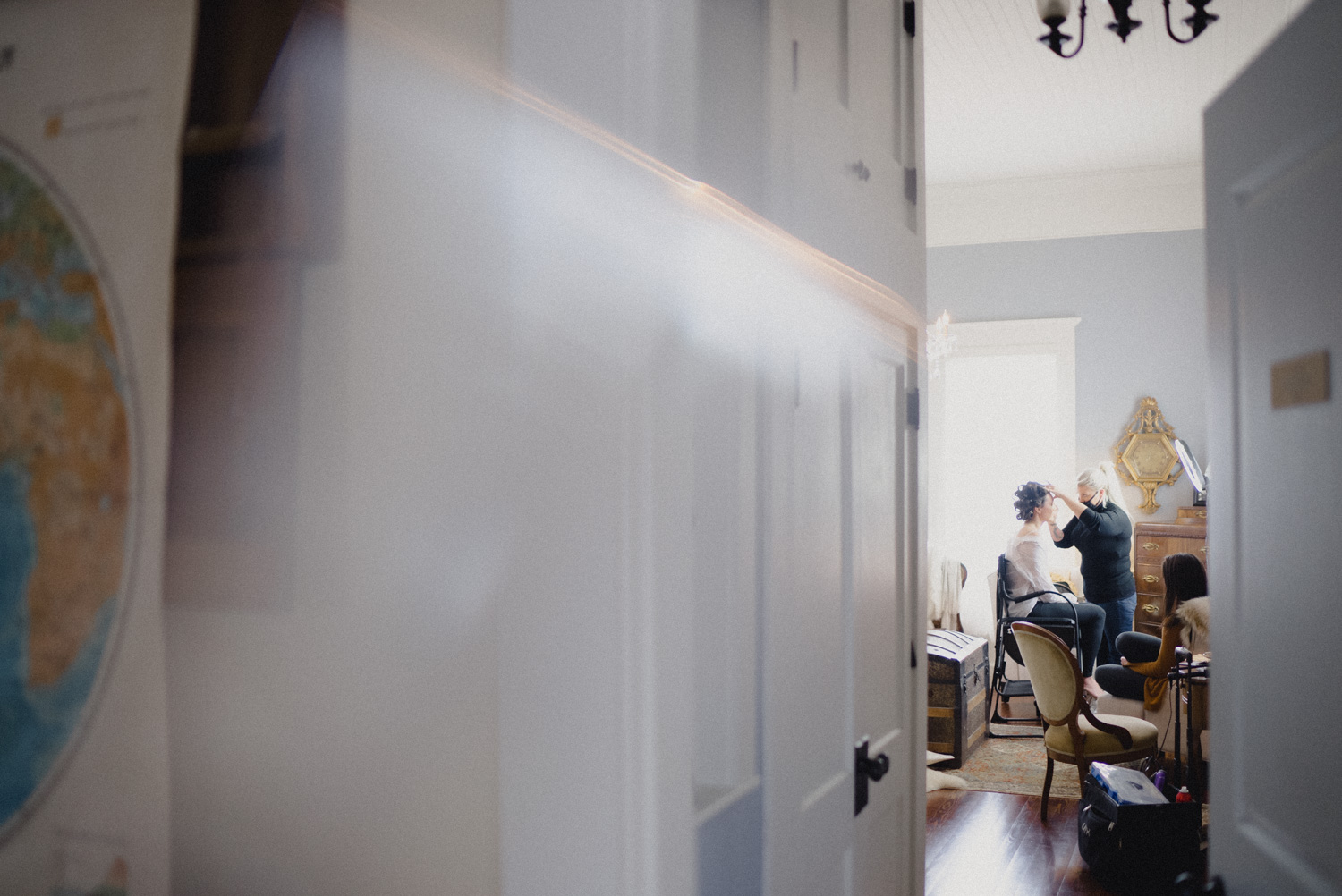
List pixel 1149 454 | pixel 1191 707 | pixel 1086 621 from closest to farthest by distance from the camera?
pixel 1191 707
pixel 1086 621
pixel 1149 454

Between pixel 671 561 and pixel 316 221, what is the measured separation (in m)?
0.50

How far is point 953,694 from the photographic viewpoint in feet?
15.8

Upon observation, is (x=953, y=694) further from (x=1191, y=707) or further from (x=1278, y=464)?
(x=1278, y=464)

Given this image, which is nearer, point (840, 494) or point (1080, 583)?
point (840, 494)

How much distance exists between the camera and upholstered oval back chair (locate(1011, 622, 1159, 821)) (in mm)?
3945

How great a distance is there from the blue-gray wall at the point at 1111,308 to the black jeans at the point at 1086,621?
1.38m

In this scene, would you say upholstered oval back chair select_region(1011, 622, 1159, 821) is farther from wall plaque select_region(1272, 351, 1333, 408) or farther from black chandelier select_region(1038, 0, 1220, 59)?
wall plaque select_region(1272, 351, 1333, 408)

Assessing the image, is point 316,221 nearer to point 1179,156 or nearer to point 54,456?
point 54,456

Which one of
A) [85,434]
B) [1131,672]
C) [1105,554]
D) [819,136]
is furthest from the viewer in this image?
[1105,554]

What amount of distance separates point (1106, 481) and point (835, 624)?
5090 mm

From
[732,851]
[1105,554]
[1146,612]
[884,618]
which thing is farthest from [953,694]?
[732,851]

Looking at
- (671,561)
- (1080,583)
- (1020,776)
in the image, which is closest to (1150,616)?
(1080,583)

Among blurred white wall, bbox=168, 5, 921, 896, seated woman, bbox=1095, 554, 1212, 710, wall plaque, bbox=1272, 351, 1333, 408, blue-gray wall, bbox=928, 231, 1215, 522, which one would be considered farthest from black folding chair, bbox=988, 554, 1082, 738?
blurred white wall, bbox=168, 5, 921, 896

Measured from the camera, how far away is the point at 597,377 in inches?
31.2
